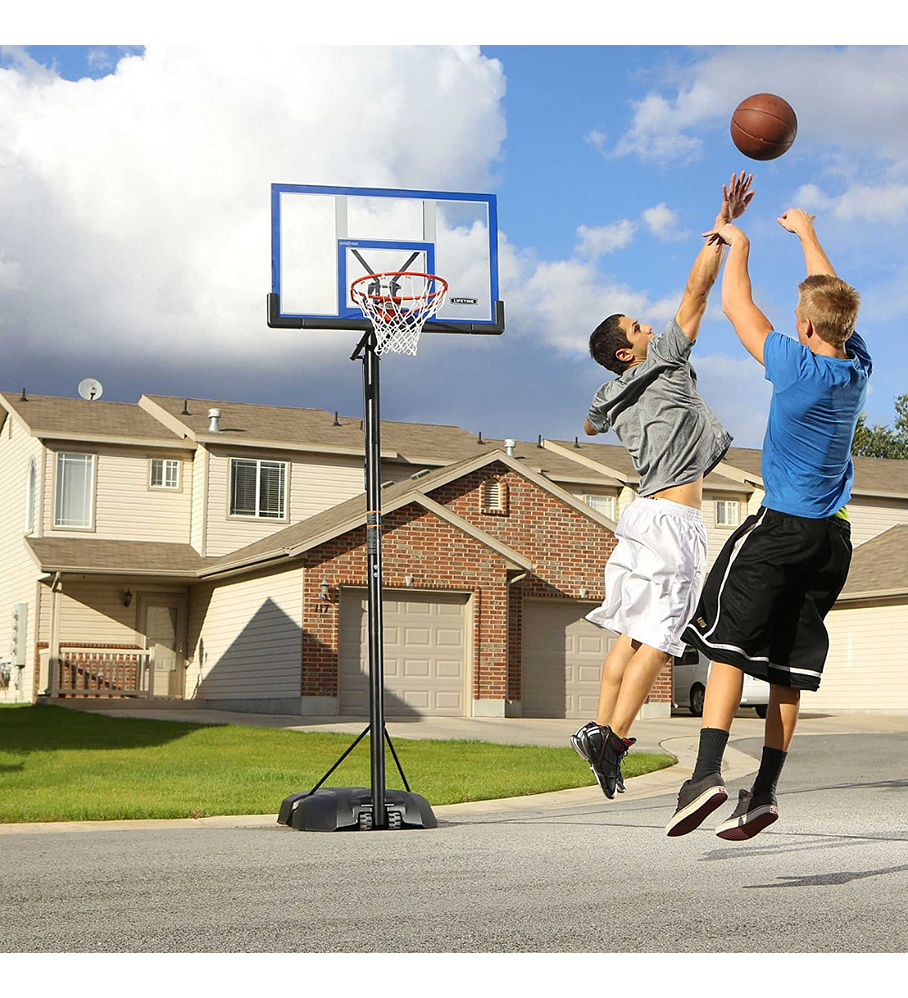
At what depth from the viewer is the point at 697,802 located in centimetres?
494

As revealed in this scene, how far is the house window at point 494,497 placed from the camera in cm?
2930

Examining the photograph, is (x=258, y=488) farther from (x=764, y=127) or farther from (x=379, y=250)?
(x=764, y=127)

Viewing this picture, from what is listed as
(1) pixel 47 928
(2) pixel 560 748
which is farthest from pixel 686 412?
(2) pixel 560 748

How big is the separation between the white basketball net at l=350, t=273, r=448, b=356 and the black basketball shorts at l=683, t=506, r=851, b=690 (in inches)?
259

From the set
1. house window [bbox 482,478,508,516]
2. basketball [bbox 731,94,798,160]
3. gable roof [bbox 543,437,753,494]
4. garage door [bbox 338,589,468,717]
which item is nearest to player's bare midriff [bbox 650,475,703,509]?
basketball [bbox 731,94,798,160]

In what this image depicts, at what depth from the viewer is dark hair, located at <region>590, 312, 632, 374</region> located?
575 cm

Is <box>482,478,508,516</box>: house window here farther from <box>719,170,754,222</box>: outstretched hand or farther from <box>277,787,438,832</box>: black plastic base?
<box>719,170,754,222</box>: outstretched hand

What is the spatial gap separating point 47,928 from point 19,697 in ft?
92.2

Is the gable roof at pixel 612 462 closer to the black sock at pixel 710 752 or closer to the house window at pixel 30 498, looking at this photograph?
the house window at pixel 30 498

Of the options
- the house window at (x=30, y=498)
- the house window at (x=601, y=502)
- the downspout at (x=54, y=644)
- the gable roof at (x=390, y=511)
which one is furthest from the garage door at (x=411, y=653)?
the house window at (x=601, y=502)

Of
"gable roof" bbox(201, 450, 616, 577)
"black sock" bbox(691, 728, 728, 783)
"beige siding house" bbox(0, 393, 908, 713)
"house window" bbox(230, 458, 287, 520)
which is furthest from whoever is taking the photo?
"house window" bbox(230, 458, 287, 520)

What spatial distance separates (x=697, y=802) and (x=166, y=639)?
28.7 m

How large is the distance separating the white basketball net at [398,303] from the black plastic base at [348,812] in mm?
3971

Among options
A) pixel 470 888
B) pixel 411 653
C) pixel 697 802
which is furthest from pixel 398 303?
pixel 411 653
